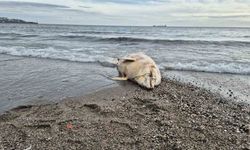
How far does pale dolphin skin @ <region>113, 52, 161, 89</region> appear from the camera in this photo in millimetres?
8070

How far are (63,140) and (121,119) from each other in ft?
4.12

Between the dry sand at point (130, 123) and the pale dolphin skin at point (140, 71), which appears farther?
the pale dolphin skin at point (140, 71)

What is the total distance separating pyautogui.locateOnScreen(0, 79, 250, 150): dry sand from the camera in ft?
14.3

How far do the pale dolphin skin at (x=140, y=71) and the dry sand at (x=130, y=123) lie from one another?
101 centimetres

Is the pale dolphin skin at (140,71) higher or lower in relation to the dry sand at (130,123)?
higher

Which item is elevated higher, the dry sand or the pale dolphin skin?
the pale dolphin skin

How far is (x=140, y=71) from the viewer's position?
27.3 ft

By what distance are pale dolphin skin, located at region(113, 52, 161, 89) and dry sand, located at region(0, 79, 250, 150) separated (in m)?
1.01

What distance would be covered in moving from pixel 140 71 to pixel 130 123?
3340 mm

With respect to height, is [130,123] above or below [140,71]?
below

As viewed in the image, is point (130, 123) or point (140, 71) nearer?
point (130, 123)

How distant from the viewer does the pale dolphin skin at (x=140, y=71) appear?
8.07 m

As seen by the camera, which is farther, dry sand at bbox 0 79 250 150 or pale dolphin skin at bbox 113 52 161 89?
pale dolphin skin at bbox 113 52 161 89

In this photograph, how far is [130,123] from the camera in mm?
5129
